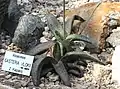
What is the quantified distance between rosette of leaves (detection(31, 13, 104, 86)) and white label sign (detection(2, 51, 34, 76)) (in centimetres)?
4

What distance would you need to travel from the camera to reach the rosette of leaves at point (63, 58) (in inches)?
87.7

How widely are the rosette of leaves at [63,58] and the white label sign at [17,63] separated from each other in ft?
0.12

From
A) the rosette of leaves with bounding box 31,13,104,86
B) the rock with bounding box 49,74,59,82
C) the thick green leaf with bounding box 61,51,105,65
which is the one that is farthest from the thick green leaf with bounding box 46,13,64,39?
the rock with bounding box 49,74,59,82

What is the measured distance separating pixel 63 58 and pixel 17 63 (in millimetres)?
249

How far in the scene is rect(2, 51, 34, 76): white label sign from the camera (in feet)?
7.40

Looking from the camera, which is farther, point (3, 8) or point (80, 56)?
point (3, 8)

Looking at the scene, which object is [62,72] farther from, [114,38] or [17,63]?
[114,38]

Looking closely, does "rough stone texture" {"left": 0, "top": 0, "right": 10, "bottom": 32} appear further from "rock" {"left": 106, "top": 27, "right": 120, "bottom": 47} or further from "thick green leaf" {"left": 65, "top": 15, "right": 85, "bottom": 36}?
"rock" {"left": 106, "top": 27, "right": 120, "bottom": 47}

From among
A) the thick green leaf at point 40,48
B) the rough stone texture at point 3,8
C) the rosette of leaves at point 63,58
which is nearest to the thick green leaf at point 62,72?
the rosette of leaves at point 63,58

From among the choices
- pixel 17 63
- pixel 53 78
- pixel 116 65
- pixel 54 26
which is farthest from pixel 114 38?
pixel 17 63

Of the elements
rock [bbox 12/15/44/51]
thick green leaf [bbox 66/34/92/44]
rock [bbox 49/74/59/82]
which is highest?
rock [bbox 12/15/44/51]

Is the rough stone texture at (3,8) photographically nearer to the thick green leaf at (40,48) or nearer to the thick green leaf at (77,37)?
the thick green leaf at (40,48)

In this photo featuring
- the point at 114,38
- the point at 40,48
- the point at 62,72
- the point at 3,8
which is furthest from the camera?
the point at 3,8

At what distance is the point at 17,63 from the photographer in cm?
227
